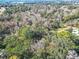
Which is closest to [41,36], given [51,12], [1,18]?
[1,18]

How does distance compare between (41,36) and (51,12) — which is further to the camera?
(51,12)

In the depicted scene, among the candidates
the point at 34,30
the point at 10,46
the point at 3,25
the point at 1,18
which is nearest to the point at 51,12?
the point at 1,18

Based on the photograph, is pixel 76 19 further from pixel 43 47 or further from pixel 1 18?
pixel 43 47

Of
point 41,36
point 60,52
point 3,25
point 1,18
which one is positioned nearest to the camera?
point 60,52

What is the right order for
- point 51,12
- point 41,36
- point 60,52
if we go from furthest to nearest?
point 51,12
point 41,36
point 60,52

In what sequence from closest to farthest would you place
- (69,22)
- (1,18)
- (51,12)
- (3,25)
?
(3,25)
(1,18)
(69,22)
(51,12)

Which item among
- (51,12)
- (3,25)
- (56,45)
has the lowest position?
(51,12)

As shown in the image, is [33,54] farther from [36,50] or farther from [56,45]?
[56,45]

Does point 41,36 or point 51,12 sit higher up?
point 41,36

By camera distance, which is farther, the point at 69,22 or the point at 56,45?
the point at 69,22
